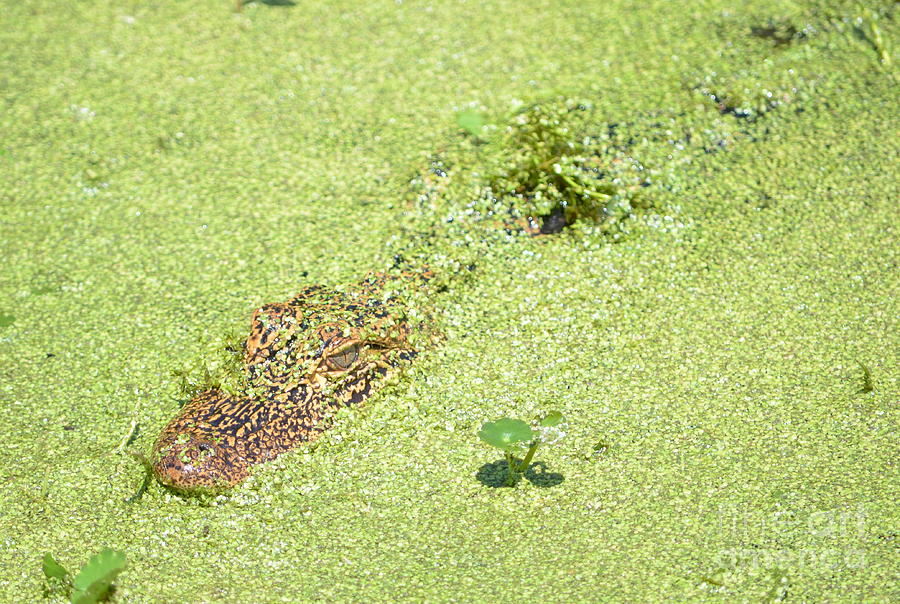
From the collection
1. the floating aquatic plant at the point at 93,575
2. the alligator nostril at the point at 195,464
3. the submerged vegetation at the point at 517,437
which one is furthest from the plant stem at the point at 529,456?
the floating aquatic plant at the point at 93,575

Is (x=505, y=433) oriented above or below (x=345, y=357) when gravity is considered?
above

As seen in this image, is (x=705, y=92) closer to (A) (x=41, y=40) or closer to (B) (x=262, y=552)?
(B) (x=262, y=552)

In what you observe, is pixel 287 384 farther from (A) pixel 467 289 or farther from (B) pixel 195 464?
(A) pixel 467 289

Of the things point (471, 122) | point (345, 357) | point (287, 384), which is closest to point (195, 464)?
point (287, 384)

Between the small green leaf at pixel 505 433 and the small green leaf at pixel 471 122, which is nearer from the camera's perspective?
the small green leaf at pixel 505 433

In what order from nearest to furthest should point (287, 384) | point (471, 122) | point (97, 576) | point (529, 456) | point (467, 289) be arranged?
point (97, 576) → point (529, 456) → point (287, 384) → point (467, 289) → point (471, 122)

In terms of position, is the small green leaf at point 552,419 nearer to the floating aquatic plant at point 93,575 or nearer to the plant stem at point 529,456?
the plant stem at point 529,456
